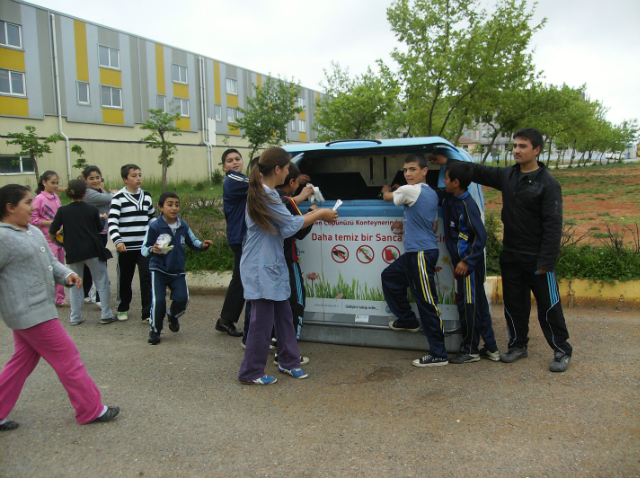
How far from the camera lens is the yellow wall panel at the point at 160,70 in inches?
1214

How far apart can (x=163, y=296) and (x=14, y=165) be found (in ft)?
78.0

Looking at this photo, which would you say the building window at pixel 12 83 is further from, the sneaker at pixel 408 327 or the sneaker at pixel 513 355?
the sneaker at pixel 513 355

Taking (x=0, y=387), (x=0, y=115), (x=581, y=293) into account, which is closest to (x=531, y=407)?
(x=581, y=293)

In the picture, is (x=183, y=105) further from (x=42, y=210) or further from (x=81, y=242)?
(x=81, y=242)

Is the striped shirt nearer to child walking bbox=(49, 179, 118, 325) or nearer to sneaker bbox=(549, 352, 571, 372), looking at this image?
child walking bbox=(49, 179, 118, 325)

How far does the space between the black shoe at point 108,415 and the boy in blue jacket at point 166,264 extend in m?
1.53

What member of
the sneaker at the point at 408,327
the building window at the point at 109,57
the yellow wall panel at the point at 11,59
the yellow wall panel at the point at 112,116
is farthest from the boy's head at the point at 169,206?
the building window at the point at 109,57

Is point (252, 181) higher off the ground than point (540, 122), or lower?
lower

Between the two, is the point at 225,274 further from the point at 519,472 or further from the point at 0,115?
the point at 0,115

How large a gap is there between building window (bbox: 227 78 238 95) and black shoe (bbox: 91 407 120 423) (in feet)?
119

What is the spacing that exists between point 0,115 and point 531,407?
2680 cm

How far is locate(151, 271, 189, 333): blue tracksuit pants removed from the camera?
4574 mm

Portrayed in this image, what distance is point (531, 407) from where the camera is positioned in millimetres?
3059

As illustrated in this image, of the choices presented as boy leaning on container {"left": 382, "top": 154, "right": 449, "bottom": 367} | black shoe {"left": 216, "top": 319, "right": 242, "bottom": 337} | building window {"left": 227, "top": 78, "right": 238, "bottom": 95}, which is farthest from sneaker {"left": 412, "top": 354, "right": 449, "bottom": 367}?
building window {"left": 227, "top": 78, "right": 238, "bottom": 95}
